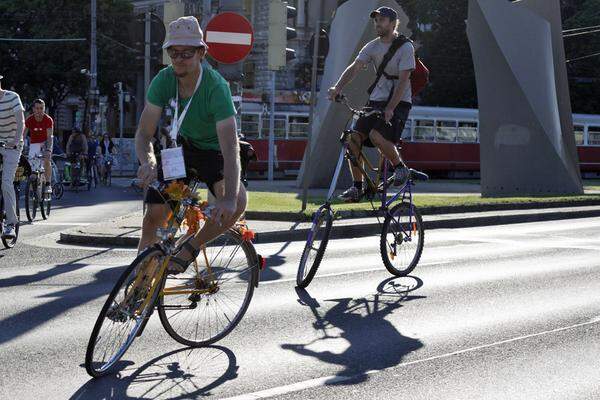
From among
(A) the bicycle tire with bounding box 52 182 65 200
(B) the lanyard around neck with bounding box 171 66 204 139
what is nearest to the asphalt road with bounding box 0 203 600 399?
(B) the lanyard around neck with bounding box 171 66 204 139

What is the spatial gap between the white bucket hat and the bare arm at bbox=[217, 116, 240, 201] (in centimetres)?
46

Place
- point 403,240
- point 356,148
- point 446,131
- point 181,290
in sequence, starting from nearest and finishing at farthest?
point 181,290 < point 356,148 < point 403,240 < point 446,131

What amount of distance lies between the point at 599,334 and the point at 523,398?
1.86m

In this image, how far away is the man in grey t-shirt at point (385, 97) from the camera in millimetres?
8766

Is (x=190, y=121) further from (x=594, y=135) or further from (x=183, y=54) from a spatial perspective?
(x=594, y=135)

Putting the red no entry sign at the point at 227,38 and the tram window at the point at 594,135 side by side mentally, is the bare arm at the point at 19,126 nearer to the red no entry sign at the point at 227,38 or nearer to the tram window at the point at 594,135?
the red no entry sign at the point at 227,38

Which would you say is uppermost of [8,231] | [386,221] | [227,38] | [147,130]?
[227,38]

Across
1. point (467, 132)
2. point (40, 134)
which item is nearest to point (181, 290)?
point (40, 134)

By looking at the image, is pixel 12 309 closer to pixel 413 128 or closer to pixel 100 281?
pixel 100 281

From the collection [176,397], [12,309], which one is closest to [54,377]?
[176,397]

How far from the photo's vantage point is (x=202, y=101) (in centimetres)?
561

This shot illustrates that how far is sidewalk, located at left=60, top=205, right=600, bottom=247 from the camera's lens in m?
12.1

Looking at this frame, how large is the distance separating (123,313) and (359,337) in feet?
5.94

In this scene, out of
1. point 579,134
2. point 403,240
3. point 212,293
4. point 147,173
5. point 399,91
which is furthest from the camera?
point 579,134
